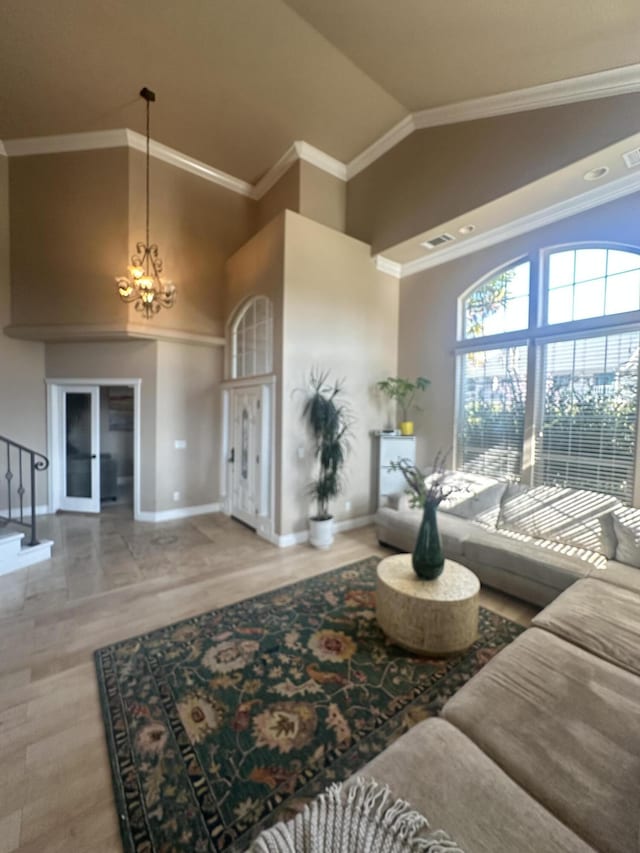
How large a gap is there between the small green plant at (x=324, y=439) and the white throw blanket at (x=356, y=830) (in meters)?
3.31

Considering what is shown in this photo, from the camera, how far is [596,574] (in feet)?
9.22

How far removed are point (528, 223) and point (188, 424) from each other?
5443mm

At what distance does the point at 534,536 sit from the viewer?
3.54 m

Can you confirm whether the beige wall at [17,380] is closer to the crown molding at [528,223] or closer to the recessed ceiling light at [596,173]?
the crown molding at [528,223]

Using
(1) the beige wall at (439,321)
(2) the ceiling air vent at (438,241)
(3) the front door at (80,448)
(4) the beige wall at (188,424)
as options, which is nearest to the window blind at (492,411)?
(1) the beige wall at (439,321)

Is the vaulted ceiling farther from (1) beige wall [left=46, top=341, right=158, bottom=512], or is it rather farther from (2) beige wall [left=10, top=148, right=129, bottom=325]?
(1) beige wall [left=46, top=341, right=158, bottom=512]

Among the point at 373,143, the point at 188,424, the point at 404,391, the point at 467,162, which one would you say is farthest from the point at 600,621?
the point at 373,143

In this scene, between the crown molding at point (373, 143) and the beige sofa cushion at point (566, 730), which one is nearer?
the beige sofa cushion at point (566, 730)

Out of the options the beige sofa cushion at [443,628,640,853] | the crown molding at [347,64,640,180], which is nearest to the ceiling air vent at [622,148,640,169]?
the crown molding at [347,64,640,180]

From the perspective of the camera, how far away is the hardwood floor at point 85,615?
1532 mm

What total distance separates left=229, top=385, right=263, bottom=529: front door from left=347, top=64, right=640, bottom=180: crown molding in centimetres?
386

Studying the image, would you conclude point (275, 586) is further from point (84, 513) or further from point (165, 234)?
point (165, 234)

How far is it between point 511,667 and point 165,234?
639 cm

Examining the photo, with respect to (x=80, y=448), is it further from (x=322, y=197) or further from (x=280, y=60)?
(x=280, y=60)
